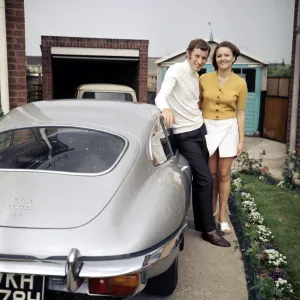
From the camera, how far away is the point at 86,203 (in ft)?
7.55

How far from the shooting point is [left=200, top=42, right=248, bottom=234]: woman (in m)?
4.05

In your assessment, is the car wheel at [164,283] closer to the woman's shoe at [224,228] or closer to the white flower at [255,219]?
the woman's shoe at [224,228]

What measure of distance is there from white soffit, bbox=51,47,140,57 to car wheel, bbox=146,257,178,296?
36.2 ft

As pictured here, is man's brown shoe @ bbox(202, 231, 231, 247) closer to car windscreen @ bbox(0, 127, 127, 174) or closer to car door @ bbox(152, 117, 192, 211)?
car door @ bbox(152, 117, 192, 211)

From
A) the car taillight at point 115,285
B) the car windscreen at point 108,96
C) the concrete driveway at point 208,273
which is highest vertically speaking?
the car windscreen at point 108,96

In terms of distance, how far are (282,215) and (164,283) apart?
2.63m

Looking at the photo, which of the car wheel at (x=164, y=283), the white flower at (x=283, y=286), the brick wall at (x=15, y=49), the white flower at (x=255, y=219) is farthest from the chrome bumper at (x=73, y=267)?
the brick wall at (x=15, y=49)

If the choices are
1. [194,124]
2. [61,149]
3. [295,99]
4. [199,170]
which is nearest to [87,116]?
[61,149]

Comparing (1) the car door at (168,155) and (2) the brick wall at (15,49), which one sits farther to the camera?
(2) the brick wall at (15,49)

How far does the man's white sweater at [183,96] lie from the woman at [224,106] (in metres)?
0.21

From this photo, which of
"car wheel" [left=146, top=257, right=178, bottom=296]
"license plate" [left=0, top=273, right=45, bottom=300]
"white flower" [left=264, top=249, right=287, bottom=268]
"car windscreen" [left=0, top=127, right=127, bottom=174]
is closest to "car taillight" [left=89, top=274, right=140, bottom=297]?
"license plate" [left=0, top=273, right=45, bottom=300]

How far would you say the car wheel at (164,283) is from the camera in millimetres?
3018

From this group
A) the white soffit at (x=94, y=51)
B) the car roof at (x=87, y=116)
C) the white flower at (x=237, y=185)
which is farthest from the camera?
the white soffit at (x=94, y=51)

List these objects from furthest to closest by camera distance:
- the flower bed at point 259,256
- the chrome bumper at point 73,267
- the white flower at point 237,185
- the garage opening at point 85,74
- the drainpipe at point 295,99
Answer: the garage opening at point 85,74 → the drainpipe at point 295,99 → the white flower at point 237,185 → the flower bed at point 259,256 → the chrome bumper at point 73,267
